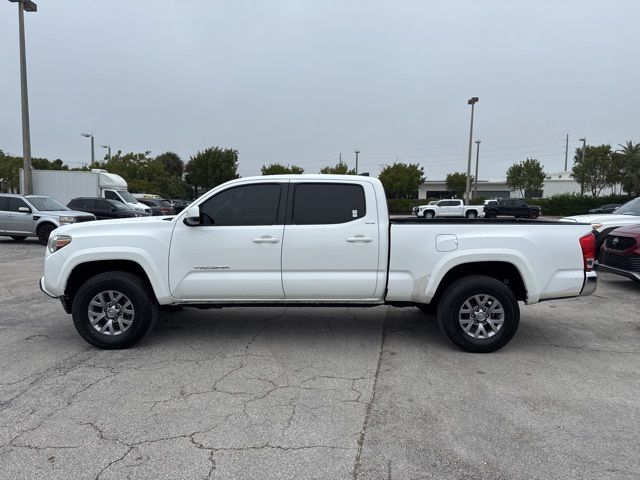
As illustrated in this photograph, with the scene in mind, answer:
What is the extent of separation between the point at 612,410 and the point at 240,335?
148 inches

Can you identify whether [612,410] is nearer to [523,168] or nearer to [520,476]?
[520,476]

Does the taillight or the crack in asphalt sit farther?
the taillight

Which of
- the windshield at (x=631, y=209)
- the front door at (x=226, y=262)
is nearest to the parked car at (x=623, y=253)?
the windshield at (x=631, y=209)

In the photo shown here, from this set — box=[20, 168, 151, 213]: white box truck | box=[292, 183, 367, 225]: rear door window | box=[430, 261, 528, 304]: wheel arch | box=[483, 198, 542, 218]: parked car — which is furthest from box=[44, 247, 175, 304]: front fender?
box=[483, 198, 542, 218]: parked car

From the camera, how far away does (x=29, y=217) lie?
15461 mm

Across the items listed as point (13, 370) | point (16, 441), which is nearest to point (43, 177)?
point (13, 370)

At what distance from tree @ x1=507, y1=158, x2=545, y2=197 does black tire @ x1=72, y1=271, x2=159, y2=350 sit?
59561 mm

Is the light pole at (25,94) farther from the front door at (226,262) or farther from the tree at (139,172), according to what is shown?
the tree at (139,172)

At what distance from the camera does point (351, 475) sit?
2.86 meters

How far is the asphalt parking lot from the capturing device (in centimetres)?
298

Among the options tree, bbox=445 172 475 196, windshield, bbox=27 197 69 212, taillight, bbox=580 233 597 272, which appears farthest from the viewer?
tree, bbox=445 172 475 196

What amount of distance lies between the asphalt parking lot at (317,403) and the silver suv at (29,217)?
10349mm

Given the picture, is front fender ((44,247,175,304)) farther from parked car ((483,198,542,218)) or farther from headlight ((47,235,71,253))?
parked car ((483,198,542,218))

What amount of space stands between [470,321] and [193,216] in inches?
121
